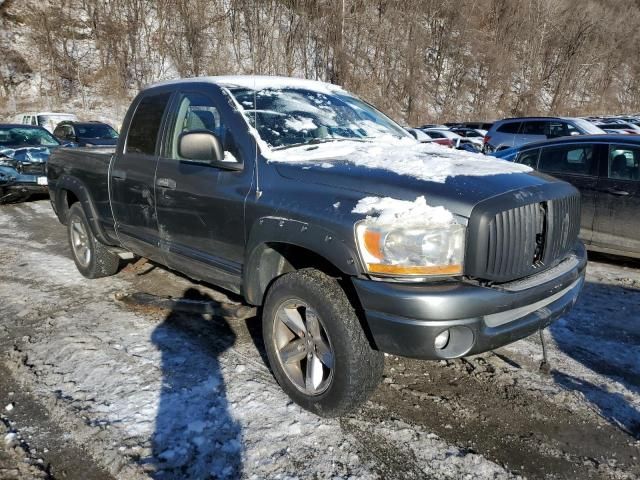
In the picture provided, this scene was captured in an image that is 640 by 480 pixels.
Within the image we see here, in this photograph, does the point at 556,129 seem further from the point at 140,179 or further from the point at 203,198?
the point at 203,198

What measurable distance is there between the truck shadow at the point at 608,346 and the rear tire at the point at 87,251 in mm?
4351

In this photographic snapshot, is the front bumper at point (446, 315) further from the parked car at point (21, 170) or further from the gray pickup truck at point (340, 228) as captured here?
the parked car at point (21, 170)

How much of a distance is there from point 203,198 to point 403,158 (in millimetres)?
1368

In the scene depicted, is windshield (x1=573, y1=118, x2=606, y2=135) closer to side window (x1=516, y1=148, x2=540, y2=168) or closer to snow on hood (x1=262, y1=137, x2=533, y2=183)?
side window (x1=516, y1=148, x2=540, y2=168)

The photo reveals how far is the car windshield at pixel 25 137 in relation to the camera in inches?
413

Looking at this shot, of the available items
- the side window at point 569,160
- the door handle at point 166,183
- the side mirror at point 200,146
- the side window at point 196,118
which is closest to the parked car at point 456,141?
the side window at point 569,160

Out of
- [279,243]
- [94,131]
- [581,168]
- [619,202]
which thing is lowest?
[619,202]

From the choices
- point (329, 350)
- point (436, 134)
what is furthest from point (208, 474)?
point (436, 134)

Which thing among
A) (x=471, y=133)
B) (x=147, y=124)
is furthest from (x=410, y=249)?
(x=471, y=133)

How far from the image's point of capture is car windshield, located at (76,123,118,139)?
1331 cm

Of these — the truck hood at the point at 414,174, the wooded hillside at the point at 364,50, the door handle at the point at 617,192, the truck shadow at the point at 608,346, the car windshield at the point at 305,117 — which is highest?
the wooded hillside at the point at 364,50

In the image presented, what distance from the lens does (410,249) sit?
242 centimetres

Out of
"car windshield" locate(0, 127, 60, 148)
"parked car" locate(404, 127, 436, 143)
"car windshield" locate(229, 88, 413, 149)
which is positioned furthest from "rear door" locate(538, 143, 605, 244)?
"car windshield" locate(0, 127, 60, 148)

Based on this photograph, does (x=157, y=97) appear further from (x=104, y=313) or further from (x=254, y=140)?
(x=104, y=313)
